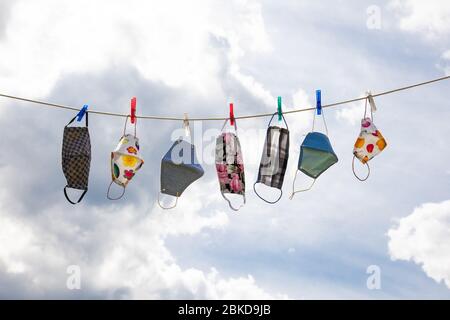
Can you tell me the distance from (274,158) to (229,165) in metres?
0.52

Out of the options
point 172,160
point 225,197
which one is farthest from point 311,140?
point 172,160

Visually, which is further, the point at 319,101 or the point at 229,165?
the point at 229,165

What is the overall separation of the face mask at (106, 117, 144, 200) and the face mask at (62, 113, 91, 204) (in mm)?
297

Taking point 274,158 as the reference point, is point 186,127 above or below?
above

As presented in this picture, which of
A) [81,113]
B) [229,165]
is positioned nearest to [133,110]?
[81,113]

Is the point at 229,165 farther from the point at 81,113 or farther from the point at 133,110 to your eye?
the point at 81,113

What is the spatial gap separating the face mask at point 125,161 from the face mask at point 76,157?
11.7 inches

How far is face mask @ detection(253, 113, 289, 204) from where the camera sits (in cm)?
700

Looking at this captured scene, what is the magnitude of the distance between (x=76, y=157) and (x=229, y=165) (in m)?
1.72

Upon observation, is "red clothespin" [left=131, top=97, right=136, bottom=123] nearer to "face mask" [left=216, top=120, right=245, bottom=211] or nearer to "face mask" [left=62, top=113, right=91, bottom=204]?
"face mask" [left=62, top=113, right=91, bottom=204]

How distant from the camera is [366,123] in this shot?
716cm

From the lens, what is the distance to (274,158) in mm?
7047

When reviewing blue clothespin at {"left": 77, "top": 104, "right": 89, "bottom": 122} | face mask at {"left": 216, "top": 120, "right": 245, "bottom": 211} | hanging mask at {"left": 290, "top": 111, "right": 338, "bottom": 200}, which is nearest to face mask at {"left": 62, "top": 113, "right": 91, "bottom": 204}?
blue clothespin at {"left": 77, "top": 104, "right": 89, "bottom": 122}

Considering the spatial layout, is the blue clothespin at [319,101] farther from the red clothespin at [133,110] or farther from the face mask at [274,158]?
the red clothespin at [133,110]
